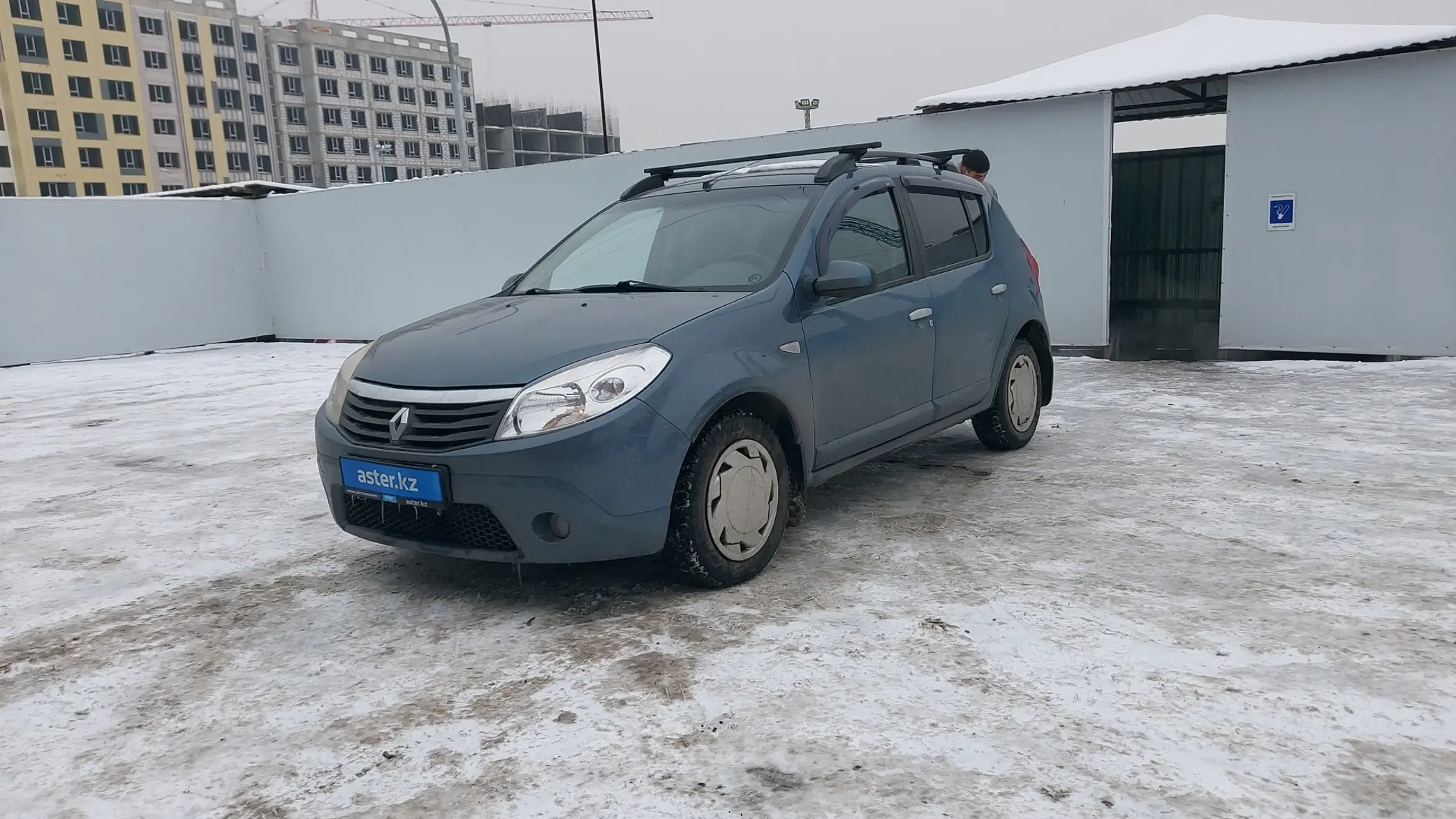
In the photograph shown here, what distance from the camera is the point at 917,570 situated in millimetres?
3959

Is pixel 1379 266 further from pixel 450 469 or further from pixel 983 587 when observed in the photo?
pixel 450 469

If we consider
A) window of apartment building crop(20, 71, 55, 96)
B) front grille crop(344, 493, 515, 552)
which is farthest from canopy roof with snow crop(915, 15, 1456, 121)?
window of apartment building crop(20, 71, 55, 96)

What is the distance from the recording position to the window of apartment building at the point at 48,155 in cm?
7706

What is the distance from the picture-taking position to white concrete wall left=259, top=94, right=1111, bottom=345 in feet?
Answer: 34.1

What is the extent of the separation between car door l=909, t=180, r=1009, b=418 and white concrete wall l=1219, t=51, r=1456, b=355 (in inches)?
222

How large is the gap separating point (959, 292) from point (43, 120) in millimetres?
94325

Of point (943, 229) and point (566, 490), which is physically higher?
point (943, 229)

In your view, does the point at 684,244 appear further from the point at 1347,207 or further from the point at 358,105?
the point at 358,105

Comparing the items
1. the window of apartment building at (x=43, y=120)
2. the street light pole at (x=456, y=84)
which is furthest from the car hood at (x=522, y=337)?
the window of apartment building at (x=43, y=120)

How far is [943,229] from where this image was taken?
5.22 meters

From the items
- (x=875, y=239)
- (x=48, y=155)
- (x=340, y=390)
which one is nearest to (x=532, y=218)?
(x=875, y=239)

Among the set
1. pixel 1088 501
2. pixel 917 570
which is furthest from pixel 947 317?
pixel 917 570

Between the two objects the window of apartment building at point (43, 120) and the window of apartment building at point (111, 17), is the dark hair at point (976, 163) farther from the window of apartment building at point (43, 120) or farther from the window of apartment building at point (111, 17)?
the window of apartment building at point (111, 17)

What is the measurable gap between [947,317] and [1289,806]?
10.0 feet
